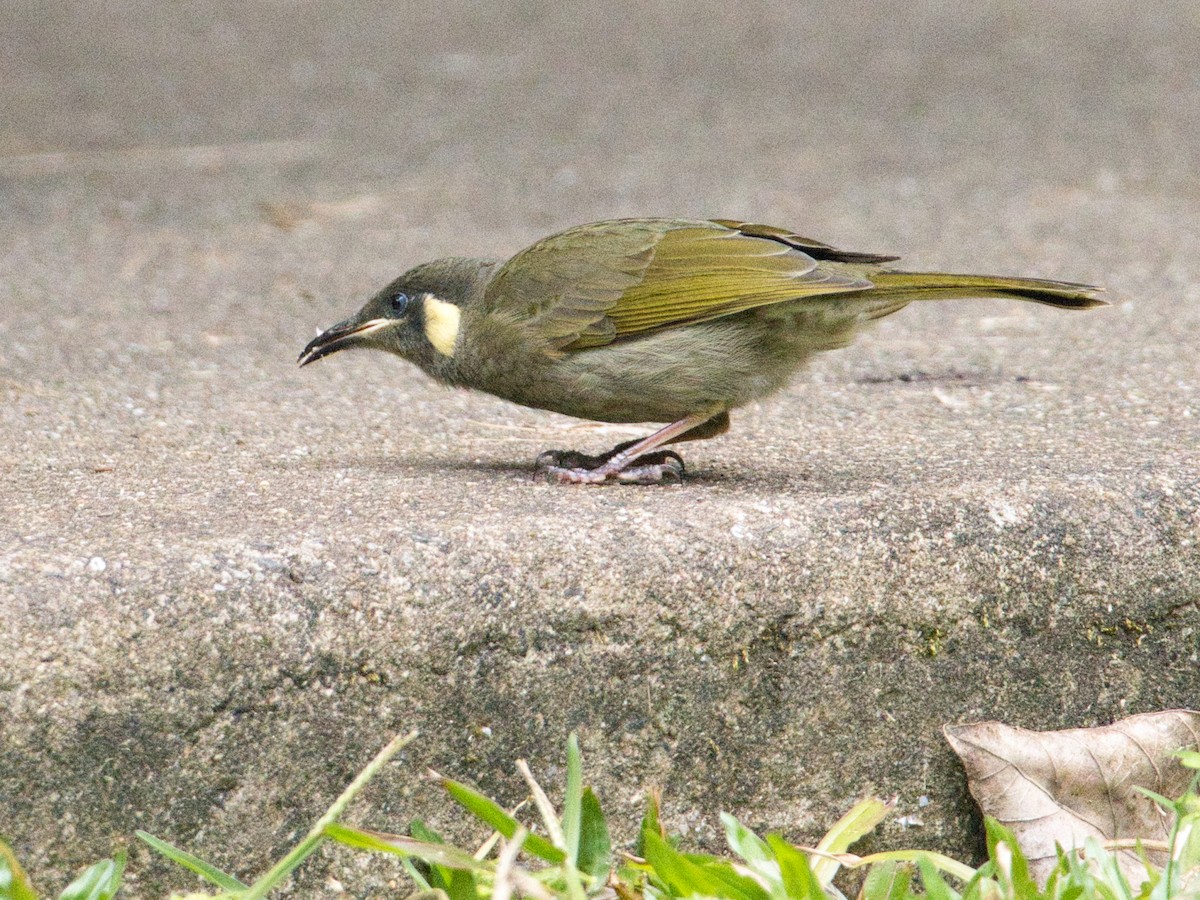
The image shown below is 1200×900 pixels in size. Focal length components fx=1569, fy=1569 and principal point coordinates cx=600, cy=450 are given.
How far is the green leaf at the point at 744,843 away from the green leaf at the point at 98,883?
2.95 ft

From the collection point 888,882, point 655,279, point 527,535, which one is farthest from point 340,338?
point 888,882

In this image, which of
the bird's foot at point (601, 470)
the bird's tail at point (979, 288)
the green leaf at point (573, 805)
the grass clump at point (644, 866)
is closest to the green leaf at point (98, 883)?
the grass clump at point (644, 866)

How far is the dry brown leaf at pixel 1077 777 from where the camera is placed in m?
2.63

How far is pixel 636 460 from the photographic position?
352 cm

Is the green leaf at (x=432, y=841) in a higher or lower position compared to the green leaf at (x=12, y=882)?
lower

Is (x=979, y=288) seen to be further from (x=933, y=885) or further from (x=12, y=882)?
(x=12, y=882)

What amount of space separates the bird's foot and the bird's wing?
0.25 metres

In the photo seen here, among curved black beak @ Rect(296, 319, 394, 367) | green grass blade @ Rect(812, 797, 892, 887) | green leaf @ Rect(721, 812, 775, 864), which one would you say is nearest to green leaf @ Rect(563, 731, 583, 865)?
green leaf @ Rect(721, 812, 775, 864)

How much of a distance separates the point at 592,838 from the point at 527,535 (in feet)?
1.79

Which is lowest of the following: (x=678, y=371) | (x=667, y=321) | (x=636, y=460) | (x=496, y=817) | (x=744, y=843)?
(x=744, y=843)

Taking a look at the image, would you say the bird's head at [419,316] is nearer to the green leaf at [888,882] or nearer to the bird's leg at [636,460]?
the bird's leg at [636,460]

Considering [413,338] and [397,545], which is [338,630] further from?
[413,338]

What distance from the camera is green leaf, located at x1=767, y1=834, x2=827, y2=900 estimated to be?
2.23 meters

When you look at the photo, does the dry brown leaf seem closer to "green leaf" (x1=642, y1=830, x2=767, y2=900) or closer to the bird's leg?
"green leaf" (x1=642, y1=830, x2=767, y2=900)
